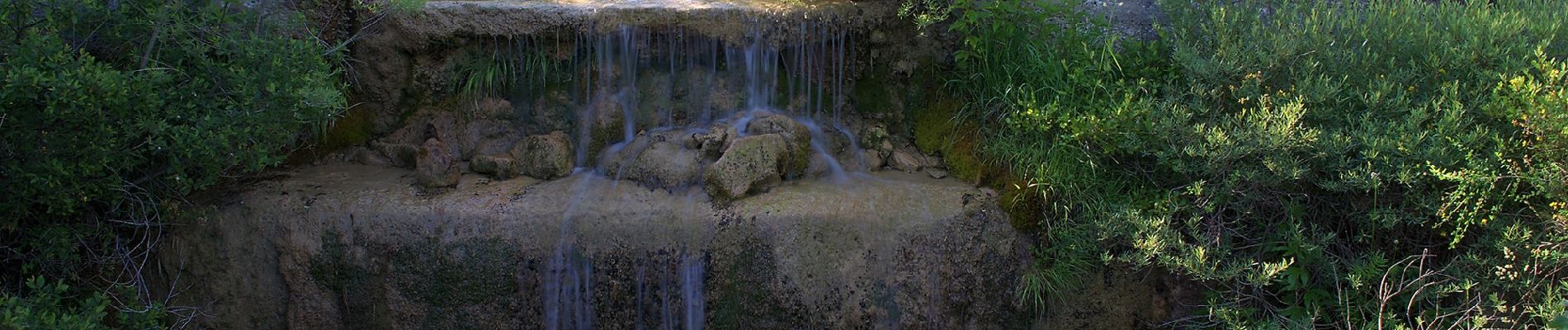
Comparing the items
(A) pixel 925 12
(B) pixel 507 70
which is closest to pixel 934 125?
(A) pixel 925 12

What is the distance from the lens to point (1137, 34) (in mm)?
5387

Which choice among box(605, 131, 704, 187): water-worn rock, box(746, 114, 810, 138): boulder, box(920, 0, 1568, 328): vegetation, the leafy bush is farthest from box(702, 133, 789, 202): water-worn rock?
the leafy bush

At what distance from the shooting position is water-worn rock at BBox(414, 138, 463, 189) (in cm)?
468

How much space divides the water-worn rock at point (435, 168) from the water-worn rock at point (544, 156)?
34cm

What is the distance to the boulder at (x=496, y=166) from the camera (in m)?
4.91

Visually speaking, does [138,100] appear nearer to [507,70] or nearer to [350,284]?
[350,284]

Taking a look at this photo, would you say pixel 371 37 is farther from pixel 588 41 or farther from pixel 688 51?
pixel 688 51

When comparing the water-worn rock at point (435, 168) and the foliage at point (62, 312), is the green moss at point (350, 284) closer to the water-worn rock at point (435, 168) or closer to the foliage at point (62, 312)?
the water-worn rock at point (435, 168)

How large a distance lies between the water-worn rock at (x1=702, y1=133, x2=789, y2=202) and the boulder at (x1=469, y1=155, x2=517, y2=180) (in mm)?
926

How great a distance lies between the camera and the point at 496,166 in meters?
4.92

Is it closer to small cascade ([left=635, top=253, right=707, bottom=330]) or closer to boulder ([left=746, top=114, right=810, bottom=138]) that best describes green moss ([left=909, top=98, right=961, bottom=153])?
boulder ([left=746, top=114, right=810, bottom=138])

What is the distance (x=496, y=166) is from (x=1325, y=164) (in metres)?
3.46

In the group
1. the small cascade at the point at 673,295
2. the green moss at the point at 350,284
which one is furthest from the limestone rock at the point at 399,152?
the small cascade at the point at 673,295

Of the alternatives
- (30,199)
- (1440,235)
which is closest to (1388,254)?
(1440,235)
